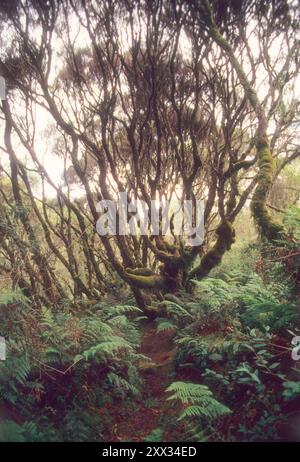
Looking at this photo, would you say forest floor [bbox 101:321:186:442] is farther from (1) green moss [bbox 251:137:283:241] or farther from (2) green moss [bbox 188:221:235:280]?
(2) green moss [bbox 188:221:235:280]

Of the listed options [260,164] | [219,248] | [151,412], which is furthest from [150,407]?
[260,164]

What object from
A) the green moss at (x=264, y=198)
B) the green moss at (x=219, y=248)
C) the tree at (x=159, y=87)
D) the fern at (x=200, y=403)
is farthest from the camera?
the green moss at (x=219, y=248)

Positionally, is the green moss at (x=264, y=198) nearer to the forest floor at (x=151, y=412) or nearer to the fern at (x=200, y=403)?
the fern at (x=200, y=403)

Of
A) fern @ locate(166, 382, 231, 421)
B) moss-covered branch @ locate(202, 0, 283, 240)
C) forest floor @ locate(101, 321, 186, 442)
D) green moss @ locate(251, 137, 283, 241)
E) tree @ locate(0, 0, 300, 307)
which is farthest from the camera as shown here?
tree @ locate(0, 0, 300, 307)

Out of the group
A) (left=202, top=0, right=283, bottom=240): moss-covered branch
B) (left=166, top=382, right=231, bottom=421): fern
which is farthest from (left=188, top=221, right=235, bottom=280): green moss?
(left=166, top=382, right=231, bottom=421): fern

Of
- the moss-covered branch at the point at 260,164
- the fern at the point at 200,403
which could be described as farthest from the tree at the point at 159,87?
the fern at the point at 200,403

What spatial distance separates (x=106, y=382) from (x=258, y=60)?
7.08 metres

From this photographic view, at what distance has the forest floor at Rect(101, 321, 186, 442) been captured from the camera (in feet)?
12.1

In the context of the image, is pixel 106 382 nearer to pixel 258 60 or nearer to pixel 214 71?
pixel 214 71

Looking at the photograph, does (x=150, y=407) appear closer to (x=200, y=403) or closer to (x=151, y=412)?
→ (x=151, y=412)

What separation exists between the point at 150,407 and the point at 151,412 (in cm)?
11

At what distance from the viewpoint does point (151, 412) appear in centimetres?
413

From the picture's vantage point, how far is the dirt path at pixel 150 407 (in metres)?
3.79
